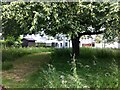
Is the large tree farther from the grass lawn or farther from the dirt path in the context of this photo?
the dirt path

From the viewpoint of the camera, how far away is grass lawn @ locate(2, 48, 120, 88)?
7821 mm

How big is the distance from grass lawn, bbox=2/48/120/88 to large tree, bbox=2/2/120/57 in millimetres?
1220

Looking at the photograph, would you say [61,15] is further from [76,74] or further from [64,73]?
[76,74]

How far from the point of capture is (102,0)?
375 inches

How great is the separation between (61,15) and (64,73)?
6.16ft

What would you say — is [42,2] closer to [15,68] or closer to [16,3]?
[16,3]

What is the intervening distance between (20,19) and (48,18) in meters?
0.97

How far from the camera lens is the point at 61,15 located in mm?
9266

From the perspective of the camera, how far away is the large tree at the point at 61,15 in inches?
356

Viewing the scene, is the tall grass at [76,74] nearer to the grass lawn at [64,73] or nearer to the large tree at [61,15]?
the grass lawn at [64,73]

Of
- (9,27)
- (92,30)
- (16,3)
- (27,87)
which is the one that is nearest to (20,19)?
(16,3)

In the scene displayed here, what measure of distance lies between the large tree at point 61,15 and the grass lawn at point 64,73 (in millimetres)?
1220

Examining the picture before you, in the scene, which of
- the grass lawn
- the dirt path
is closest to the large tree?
the grass lawn

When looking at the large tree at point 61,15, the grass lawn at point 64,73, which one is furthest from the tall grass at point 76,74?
the large tree at point 61,15
